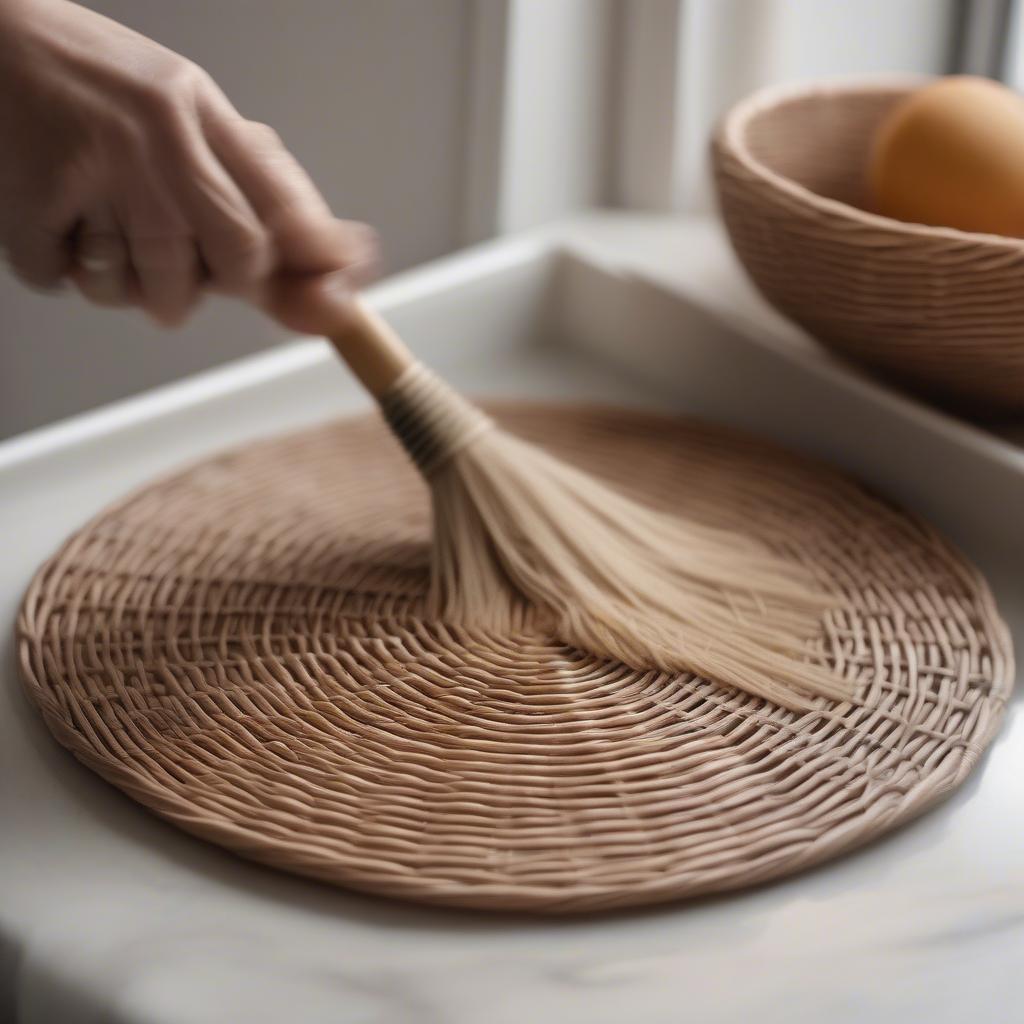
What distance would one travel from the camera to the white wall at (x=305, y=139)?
3.10ft

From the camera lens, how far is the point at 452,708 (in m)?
0.55

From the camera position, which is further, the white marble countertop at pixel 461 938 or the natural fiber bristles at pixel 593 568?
the natural fiber bristles at pixel 593 568

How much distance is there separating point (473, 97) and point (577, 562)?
44 cm

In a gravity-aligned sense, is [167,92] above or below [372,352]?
above

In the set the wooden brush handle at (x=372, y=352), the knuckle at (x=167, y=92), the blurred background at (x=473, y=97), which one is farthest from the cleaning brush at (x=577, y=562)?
the blurred background at (x=473, y=97)

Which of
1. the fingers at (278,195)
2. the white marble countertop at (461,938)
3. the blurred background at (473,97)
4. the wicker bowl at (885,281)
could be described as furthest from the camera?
the blurred background at (473,97)

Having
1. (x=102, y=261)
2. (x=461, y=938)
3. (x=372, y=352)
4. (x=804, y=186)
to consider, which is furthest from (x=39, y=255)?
(x=804, y=186)

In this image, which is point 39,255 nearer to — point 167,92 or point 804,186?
point 167,92

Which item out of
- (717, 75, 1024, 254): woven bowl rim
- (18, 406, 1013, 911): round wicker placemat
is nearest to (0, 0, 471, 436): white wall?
(717, 75, 1024, 254): woven bowl rim

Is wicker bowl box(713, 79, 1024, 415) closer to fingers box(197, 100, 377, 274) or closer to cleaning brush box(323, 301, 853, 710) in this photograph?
cleaning brush box(323, 301, 853, 710)

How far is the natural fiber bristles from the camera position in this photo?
578 mm

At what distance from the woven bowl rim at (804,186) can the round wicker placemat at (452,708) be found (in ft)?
0.41

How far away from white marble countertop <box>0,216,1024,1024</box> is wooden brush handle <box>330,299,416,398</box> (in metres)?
0.19

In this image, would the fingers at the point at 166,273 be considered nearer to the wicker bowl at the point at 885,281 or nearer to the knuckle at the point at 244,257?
the knuckle at the point at 244,257
